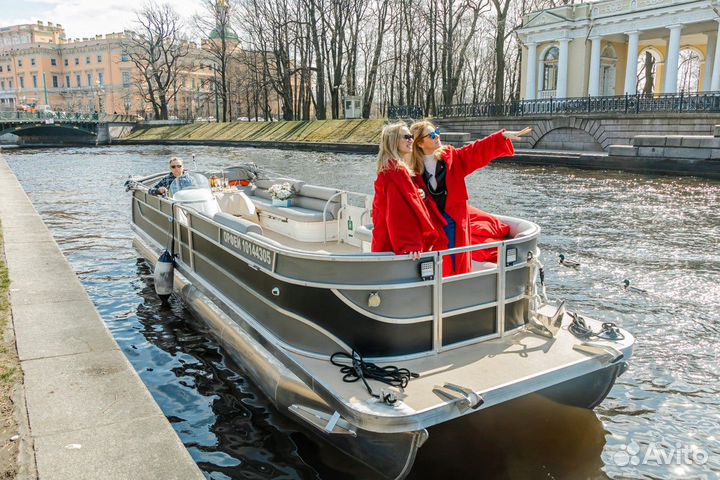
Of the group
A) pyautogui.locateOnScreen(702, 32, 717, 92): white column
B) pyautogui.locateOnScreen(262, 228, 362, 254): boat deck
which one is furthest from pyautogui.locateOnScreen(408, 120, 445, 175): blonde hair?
pyautogui.locateOnScreen(702, 32, 717, 92): white column

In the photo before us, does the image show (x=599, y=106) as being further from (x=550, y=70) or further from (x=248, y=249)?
(x=248, y=249)

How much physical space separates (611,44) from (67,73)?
103 meters

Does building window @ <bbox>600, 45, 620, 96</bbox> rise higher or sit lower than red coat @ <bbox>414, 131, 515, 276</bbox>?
higher

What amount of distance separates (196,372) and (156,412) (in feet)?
8.43

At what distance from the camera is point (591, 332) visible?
5.50 meters

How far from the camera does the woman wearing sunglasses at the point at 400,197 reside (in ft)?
15.9

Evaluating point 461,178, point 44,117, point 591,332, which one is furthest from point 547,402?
point 44,117

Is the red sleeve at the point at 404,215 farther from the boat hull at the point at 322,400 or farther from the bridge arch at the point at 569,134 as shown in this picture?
the bridge arch at the point at 569,134

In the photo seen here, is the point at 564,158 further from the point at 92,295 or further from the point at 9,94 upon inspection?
the point at 9,94

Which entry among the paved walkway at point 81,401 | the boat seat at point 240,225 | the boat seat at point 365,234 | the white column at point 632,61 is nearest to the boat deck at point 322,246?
the boat seat at point 365,234

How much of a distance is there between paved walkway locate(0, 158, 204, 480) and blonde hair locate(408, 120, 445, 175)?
2861mm

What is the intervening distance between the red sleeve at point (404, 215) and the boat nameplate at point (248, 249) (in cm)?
131

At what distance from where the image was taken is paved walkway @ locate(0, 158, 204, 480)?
380cm

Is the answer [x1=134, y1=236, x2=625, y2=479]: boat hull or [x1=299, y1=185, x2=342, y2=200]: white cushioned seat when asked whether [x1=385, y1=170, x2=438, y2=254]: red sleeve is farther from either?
[x1=299, y1=185, x2=342, y2=200]: white cushioned seat
